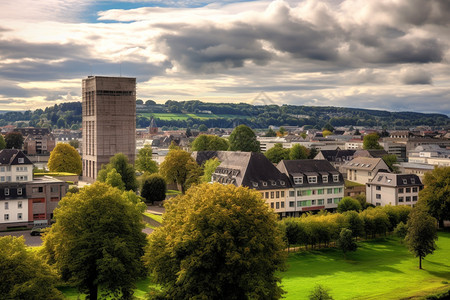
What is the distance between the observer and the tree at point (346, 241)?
2384 inches

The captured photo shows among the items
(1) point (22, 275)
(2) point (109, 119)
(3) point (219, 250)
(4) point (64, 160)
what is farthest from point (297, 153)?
(1) point (22, 275)

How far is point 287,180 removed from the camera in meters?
81.8

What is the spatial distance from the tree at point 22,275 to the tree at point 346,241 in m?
36.1

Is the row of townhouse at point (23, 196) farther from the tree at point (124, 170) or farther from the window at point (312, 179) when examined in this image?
the window at point (312, 179)

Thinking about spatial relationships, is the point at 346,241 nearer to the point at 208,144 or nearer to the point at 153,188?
the point at 153,188

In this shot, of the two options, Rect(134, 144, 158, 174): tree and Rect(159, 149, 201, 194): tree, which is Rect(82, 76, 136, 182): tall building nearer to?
Rect(134, 144, 158, 174): tree

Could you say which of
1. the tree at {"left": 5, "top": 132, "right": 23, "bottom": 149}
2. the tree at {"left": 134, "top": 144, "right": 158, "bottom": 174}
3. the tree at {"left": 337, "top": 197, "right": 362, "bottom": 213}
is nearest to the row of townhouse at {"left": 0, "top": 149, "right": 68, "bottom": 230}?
the tree at {"left": 134, "top": 144, "right": 158, "bottom": 174}

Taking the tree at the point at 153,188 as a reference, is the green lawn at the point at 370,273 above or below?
below

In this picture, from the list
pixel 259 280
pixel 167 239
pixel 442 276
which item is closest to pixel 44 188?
pixel 167 239

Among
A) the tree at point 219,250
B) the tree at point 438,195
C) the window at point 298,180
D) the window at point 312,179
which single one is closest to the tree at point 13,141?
the window at point 298,180

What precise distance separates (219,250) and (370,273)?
86.0 feet

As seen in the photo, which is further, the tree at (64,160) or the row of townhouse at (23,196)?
the tree at (64,160)

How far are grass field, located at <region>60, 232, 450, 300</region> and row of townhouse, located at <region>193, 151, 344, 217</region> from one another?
612 inches

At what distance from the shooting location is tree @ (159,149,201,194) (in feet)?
322
